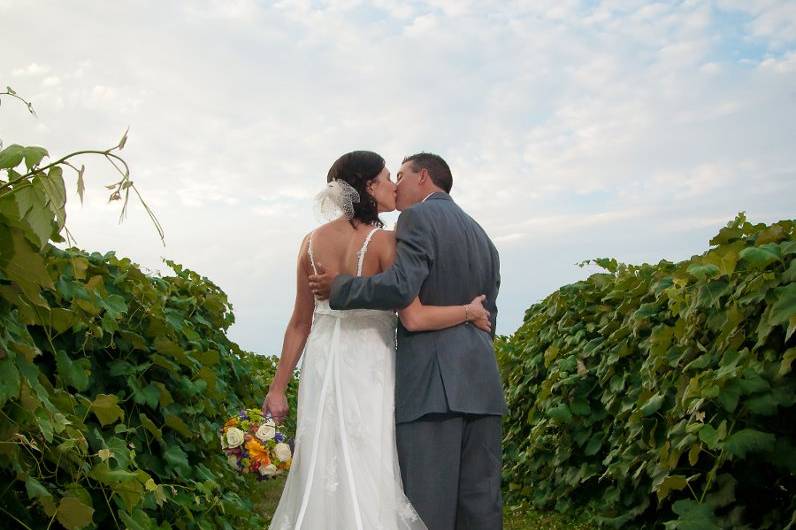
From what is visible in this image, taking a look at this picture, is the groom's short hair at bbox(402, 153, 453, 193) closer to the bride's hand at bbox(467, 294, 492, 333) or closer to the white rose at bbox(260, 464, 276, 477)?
the bride's hand at bbox(467, 294, 492, 333)

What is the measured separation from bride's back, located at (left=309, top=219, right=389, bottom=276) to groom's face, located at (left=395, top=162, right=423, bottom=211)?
0.28m

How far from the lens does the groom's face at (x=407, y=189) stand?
4.39m

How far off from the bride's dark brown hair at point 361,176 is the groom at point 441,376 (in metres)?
0.19

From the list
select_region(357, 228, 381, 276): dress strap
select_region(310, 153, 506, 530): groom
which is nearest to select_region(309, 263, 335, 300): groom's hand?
select_region(310, 153, 506, 530): groom

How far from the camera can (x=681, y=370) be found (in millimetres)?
4512

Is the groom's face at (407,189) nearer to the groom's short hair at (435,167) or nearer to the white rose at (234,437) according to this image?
the groom's short hair at (435,167)

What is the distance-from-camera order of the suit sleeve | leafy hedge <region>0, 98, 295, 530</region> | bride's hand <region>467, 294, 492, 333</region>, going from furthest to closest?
bride's hand <region>467, 294, 492, 333</region>
the suit sleeve
leafy hedge <region>0, 98, 295, 530</region>

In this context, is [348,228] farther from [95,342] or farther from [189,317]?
[189,317]

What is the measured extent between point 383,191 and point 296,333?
31.4 inches

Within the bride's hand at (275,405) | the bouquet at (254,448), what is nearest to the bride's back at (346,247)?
the bride's hand at (275,405)

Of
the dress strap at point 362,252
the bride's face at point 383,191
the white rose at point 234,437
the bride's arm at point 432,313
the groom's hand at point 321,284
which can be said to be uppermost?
the bride's face at point 383,191

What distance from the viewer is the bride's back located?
161 inches

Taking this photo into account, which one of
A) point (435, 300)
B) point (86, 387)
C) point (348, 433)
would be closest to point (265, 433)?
point (348, 433)

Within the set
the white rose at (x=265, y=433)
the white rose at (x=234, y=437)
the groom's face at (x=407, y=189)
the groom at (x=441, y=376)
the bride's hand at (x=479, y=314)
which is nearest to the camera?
the groom at (x=441, y=376)
